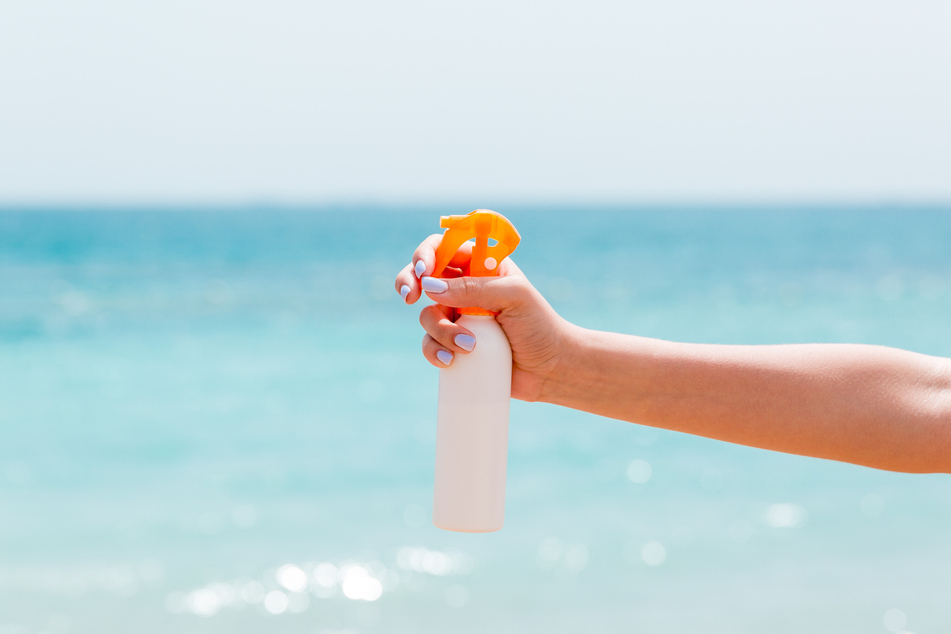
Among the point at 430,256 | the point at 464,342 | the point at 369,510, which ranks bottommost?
the point at 464,342

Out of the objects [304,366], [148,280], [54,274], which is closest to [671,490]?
[304,366]

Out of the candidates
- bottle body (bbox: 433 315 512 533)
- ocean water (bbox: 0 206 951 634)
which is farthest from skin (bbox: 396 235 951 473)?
ocean water (bbox: 0 206 951 634)

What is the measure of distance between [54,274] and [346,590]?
15.1 meters

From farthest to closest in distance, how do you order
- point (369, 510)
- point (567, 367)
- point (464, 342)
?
point (369, 510) < point (567, 367) < point (464, 342)

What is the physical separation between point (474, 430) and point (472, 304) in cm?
22

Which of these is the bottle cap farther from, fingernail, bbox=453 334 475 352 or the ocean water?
the ocean water

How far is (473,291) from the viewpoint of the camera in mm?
1412

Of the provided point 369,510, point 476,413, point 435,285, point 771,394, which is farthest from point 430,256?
point 369,510

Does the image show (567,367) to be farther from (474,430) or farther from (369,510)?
(369,510)

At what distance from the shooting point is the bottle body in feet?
4.65

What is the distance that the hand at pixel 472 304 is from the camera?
1.41 meters

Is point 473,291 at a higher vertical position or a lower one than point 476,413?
higher

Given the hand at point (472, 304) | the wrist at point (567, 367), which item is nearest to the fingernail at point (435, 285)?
the hand at point (472, 304)

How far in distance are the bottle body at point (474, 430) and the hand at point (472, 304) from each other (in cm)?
3
